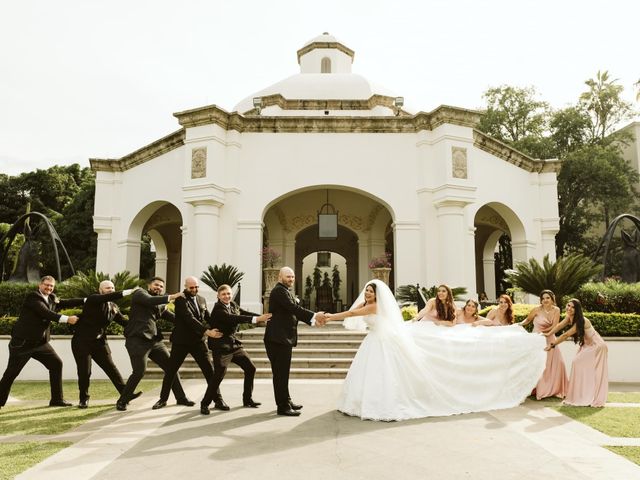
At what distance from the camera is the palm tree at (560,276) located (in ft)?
35.7

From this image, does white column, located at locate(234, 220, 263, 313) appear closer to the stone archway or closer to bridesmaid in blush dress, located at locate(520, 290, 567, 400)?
the stone archway

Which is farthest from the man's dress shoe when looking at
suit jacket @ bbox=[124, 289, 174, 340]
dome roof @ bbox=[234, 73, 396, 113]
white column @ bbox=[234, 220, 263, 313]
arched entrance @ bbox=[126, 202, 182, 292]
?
dome roof @ bbox=[234, 73, 396, 113]

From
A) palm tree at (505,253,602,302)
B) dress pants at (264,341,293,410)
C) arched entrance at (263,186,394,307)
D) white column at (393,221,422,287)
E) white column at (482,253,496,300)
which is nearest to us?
dress pants at (264,341,293,410)

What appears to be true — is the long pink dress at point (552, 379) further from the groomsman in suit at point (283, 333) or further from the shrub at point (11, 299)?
the shrub at point (11, 299)

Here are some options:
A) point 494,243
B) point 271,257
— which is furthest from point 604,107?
point 271,257

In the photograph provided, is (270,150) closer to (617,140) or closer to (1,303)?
(1,303)

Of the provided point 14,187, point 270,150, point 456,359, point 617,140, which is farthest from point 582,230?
point 14,187

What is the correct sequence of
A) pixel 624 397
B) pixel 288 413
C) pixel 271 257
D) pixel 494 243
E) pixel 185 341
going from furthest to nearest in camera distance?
A: pixel 494 243 → pixel 271 257 → pixel 624 397 → pixel 185 341 → pixel 288 413

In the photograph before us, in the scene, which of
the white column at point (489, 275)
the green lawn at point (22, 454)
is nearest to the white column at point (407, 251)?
the white column at point (489, 275)

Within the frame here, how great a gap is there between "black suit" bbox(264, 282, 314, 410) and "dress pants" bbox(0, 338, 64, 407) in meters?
3.54

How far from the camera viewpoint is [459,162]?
47.9 ft

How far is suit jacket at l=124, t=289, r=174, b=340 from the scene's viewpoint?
273 inches

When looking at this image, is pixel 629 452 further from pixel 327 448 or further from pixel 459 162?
pixel 459 162

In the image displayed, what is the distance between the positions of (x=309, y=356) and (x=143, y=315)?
464 cm
